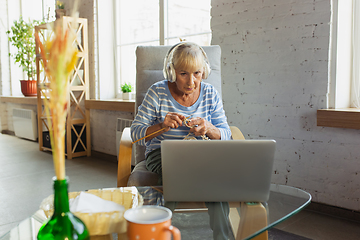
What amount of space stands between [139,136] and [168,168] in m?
0.69

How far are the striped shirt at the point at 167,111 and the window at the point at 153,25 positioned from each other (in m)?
1.49

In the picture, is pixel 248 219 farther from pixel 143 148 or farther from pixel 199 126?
pixel 143 148

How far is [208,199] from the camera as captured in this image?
0.97m

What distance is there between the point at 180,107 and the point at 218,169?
814 millimetres

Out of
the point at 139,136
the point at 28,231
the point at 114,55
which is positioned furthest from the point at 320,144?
the point at 114,55

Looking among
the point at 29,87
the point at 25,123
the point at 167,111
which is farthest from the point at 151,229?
the point at 25,123

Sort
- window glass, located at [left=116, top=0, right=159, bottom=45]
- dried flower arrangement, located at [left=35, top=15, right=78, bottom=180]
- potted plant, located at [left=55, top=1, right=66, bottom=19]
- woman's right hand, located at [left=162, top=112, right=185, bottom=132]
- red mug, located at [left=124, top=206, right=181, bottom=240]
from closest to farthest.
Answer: dried flower arrangement, located at [left=35, top=15, right=78, bottom=180] < red mug, located at [left=124, top=206, right=181, bottom=240] < woman's right hand, located at [left=162, top=112, right=185, bottom=132] < window glass, located at [left=116, top=0, right=159, bottom=45] < potted plant, located at [left=55, top=1, right=66, bottom=19]

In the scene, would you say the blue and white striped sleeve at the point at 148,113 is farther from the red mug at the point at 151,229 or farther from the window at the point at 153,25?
the window at the point at 153,25

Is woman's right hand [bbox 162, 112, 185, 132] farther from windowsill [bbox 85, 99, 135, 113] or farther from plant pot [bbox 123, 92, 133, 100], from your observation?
plant pot [bbox 123, 92, 133, 100]

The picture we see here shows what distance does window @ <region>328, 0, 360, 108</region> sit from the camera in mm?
2080

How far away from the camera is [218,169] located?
0.90 metres

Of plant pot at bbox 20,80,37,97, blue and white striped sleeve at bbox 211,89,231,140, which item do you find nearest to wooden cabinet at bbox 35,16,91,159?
plant pot at bbox 20,80,37,97

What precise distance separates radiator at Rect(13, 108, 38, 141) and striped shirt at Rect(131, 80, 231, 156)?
14.0 feet

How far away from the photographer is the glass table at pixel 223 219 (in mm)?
915
